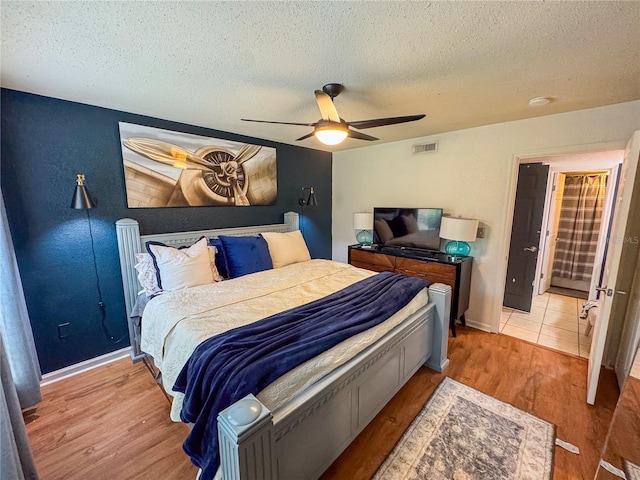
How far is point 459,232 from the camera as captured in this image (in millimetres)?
3057

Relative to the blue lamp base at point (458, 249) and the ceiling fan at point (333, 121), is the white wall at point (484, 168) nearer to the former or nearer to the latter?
the blue lamp base at point (458, 249)

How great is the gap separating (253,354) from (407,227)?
2.89 metres

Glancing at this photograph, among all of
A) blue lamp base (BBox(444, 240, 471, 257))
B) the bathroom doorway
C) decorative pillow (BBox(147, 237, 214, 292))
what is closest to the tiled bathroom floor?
the bathroom doorway

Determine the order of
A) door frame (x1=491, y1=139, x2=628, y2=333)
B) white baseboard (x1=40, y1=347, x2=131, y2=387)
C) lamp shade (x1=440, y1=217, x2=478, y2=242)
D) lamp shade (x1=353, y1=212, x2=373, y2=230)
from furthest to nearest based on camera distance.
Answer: lamp shade (x1=353, y1=212, x2=373, y2=230)
lamp shade (x1=440, y1=217, x2=478, y2=242)
door frame (x1=491, y1=139, x2=628, y2=333)
white baseboard (x1=40, y1=347, x2=131, y2=387)

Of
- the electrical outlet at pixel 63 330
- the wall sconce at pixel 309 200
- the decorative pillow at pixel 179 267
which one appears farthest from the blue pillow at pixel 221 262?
the wall sconce at pixel 309 200

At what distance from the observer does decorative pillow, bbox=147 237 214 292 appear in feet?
7.83

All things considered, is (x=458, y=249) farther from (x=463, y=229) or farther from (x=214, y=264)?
(x=214, y=264)

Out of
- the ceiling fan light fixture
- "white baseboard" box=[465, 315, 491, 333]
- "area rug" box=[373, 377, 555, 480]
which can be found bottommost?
"area rug" box=[373, 377, 555, 480]

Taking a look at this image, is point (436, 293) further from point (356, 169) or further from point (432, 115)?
point (356, 169)

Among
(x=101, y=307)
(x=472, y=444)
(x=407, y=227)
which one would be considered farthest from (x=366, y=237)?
(x=101, y=307)

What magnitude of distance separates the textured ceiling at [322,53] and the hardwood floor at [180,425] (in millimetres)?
2399

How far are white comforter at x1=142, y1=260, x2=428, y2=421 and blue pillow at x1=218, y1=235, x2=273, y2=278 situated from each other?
14 cm

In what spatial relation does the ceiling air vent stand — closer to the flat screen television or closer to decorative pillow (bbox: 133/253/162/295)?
the flat screen television

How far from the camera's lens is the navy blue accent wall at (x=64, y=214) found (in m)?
2.10
